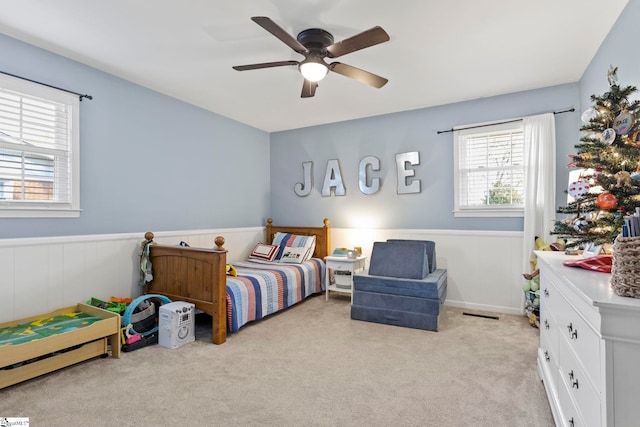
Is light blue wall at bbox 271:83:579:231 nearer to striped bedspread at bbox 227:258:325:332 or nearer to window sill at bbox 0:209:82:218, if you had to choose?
striped bedspread at bbox 227:258:325:332

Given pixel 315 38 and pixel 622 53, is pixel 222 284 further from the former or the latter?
pixel 622 53

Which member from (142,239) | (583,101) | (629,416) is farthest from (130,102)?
(583,101)

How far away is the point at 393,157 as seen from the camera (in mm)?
4438

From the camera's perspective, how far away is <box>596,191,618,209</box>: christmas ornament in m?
1.48

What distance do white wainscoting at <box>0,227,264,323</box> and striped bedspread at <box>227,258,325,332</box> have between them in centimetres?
103

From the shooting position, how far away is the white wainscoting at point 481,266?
371 centimetres

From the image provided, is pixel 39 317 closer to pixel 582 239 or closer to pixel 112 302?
pixel 112 302

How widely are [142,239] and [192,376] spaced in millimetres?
1745

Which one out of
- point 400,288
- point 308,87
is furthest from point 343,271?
point 308,87

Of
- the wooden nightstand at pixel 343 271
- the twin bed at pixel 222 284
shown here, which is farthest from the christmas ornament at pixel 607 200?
the wooden nightstand at pixel 343 271

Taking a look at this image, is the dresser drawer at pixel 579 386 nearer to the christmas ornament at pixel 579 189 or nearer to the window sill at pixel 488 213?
the christmas ornament at pixel 579 189

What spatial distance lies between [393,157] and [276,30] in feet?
8.96

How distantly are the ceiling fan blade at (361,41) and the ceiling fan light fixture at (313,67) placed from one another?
98mm

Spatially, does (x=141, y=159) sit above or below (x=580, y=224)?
above
